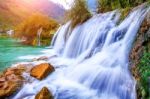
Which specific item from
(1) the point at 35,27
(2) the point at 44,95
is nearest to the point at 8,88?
(2) the point at 44,95

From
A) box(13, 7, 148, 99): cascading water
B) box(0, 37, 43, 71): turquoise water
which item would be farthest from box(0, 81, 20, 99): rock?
box(0, 37, 43, 71): turquoise water

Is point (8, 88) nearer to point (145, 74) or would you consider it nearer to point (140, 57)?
point (140, 57)

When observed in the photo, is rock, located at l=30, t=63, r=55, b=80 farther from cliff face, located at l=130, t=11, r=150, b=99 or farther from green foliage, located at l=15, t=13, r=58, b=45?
green foliage, located at l=15, t=13, r=58, b=45

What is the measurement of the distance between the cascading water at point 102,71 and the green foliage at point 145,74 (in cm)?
45

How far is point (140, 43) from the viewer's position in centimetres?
870

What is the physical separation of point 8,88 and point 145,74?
156 inches

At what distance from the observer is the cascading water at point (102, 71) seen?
8031mm

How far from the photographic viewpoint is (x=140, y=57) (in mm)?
8273

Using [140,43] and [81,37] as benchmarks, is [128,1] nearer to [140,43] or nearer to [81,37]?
[81,37]

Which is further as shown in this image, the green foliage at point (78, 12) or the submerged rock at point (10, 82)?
the green foliage at point (78, 12)

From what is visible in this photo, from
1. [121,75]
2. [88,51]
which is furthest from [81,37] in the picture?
[121,75]

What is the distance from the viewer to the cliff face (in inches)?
276

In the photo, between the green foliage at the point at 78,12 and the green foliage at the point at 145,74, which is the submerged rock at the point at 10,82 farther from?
the green foliage at the point at 78,12

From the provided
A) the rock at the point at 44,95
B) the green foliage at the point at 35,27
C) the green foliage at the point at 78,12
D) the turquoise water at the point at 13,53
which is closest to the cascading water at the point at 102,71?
the rock at the point at 44,95
